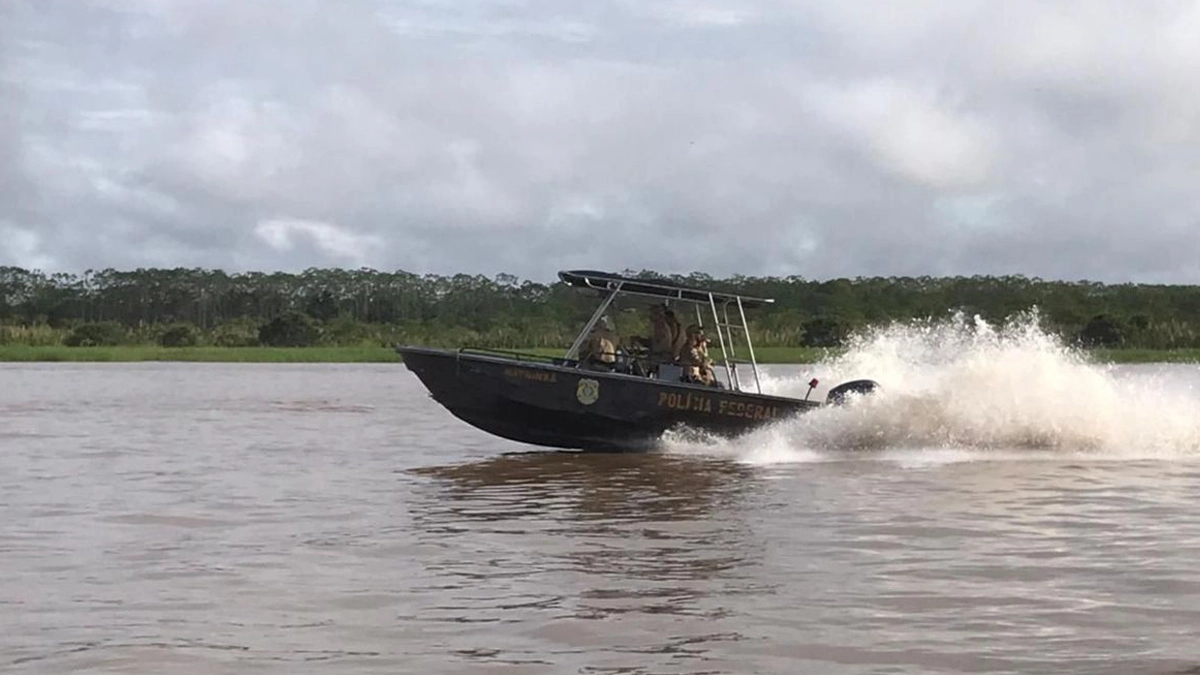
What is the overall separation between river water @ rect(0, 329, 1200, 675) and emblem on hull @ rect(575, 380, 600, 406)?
2.09ft

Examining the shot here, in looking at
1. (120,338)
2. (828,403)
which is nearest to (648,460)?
(828,403)

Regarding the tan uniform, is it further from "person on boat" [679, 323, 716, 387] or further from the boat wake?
the boat wake

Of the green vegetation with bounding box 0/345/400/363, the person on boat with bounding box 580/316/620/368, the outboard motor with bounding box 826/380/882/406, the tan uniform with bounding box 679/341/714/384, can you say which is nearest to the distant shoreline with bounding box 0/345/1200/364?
the green vegetation with bounding box 0/345/400/363

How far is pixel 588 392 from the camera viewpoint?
54.2 ft

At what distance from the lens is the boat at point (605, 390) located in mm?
16562

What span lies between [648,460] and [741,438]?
1.15 metres

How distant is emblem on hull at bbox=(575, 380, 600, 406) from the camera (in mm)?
16500

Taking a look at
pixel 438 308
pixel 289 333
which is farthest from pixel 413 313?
pixel 289 333

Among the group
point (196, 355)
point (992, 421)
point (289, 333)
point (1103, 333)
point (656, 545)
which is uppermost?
point (1103, 333)

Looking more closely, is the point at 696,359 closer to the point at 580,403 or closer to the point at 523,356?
the point at 580,403

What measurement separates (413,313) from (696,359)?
67530mm

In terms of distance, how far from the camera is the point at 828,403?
56.5 feet

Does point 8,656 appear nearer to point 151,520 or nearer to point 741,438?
point 151,520

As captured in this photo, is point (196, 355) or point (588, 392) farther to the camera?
point (196, 355)
